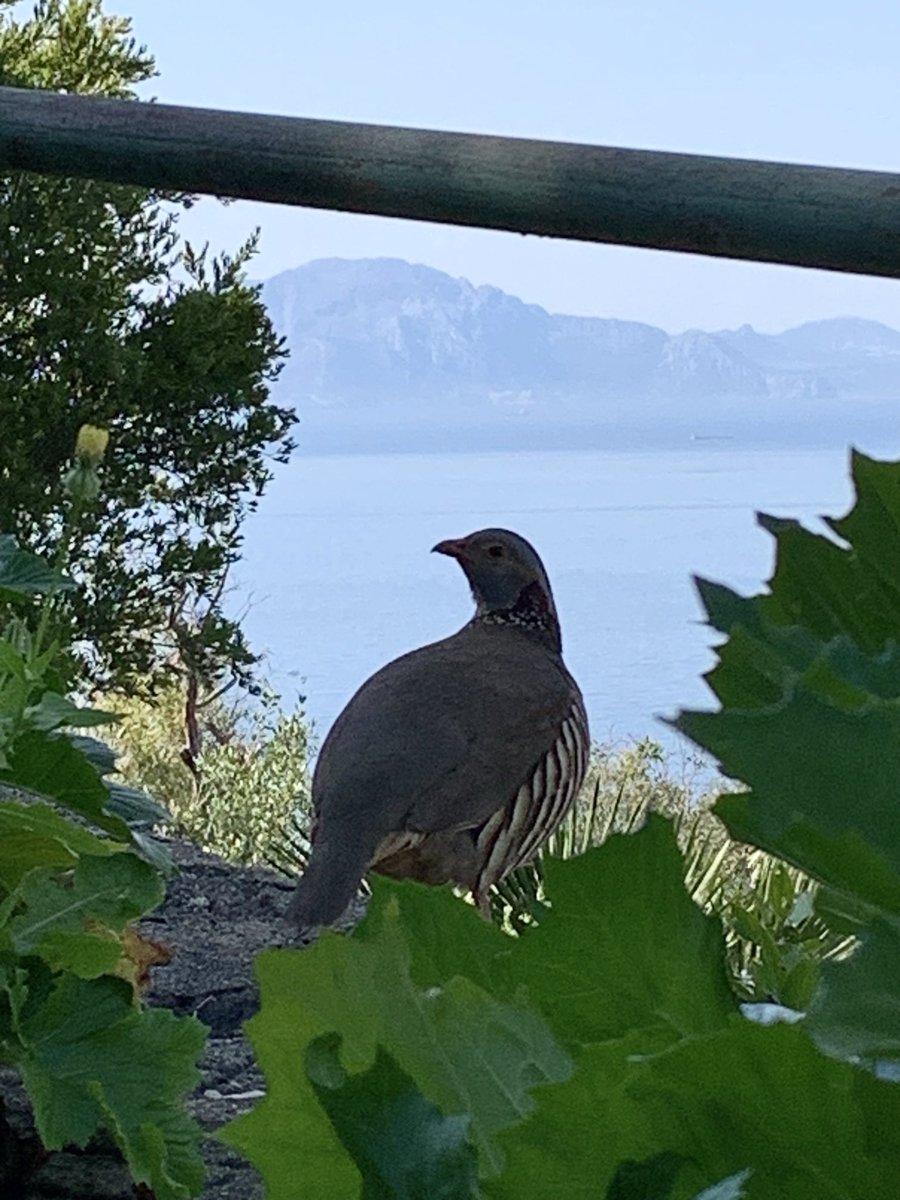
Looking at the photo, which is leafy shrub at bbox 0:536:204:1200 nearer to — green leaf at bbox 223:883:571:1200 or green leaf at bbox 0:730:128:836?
green leaf at bbox 0:730:128:836

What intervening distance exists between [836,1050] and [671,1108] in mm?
18

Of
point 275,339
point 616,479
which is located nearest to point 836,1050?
point 275,339

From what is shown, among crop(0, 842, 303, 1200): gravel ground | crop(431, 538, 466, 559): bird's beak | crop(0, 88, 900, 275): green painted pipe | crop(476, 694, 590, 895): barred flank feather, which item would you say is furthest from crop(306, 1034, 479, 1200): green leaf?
crop(431, 538, 466, 559): bird's beak

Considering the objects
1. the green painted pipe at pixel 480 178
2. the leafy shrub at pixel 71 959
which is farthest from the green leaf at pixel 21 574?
the green painted pipe at pixel 480 178

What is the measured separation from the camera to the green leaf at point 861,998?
0.20 meters

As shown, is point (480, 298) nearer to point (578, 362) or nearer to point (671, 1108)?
point (578, 362)

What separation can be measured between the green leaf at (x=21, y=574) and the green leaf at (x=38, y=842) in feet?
0.48

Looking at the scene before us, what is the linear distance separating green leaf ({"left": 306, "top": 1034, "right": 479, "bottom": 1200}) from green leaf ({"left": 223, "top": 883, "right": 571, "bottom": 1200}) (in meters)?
0.02

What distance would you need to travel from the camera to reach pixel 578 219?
0.64 meters

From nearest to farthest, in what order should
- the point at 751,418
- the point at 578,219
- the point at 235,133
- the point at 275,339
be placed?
the point at 578,219 → the point at 235,133 → the point at 275,339 → the point at 751,418

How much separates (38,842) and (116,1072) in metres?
0.16

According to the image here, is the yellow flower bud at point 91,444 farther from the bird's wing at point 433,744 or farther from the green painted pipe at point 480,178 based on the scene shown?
the bird's wing at point 433,744

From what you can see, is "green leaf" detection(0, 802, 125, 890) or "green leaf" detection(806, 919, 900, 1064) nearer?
"green leaf" detection(806, 919, 900, 1064)

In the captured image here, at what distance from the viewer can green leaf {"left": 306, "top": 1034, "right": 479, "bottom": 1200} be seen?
0.20m
